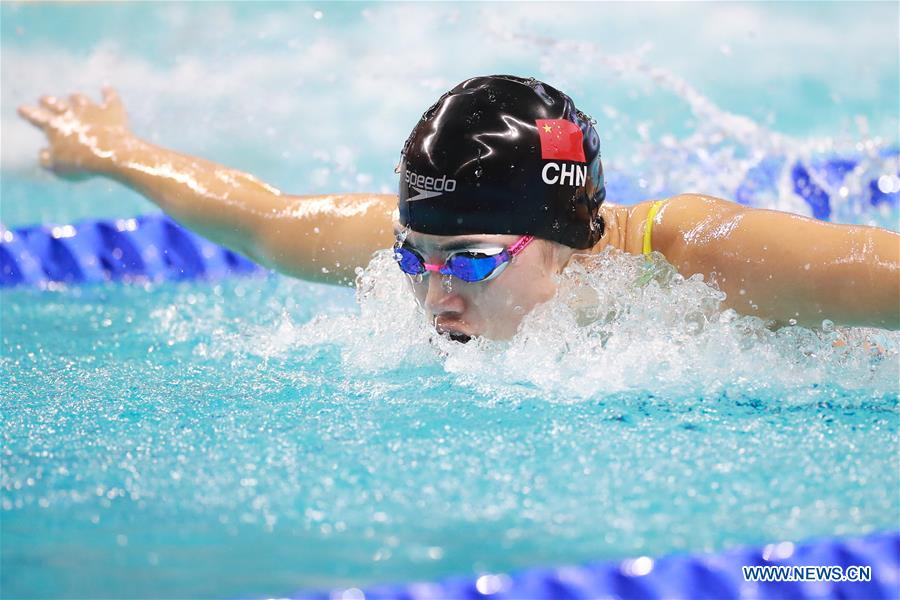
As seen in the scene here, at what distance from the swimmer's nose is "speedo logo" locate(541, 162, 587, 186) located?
0.28 metres

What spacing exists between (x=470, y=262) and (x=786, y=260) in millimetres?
607

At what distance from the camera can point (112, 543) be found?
157cm

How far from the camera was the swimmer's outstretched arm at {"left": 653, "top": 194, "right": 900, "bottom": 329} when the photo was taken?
1925mm

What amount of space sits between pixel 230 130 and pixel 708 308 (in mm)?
3632

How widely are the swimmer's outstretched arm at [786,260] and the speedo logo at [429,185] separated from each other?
18.3 inches

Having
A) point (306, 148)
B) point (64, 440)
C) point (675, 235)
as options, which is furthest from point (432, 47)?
point (64, 440)

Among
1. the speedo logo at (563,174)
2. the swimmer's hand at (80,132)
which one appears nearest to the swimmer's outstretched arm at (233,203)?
the swimmer's hand at (80,132)

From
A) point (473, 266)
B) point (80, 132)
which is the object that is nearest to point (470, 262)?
point (473, 266)

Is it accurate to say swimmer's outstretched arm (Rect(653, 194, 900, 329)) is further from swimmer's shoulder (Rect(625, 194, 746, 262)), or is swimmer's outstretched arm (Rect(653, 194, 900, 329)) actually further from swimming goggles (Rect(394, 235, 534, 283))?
swimming goggles (Rect(394, 235, 534, 283))

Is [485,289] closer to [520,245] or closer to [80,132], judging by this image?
[520,245]

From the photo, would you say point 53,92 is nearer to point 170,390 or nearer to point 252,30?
point 252,30

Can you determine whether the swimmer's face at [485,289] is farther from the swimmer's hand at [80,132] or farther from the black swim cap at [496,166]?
the swimmer's hand at [80,132]

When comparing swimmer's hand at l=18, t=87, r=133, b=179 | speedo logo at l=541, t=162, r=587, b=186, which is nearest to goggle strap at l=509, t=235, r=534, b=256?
speedo logo at l=541, t=162, r=587, b=186

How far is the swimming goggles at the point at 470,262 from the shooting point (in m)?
2.16
